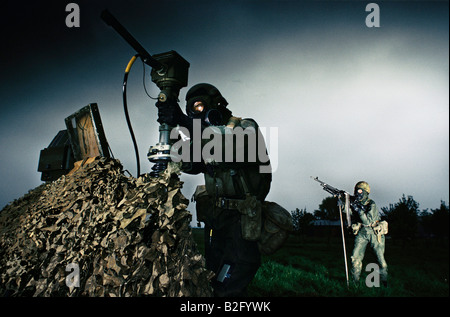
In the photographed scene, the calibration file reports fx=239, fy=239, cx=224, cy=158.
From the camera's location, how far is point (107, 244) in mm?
1375

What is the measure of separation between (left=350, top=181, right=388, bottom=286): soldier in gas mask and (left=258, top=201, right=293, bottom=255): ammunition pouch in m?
4.05

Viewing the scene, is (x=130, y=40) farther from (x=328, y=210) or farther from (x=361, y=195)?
(x=328, y=210)

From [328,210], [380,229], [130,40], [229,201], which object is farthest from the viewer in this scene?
[328,210]

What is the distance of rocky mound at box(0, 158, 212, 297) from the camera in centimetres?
132

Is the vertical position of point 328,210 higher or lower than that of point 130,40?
lower

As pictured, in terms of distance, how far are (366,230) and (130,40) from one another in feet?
21.3

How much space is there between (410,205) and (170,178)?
27.8 meters

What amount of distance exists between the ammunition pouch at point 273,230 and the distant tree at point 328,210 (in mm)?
30053

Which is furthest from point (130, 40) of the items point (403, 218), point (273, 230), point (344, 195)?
point (403, 218)

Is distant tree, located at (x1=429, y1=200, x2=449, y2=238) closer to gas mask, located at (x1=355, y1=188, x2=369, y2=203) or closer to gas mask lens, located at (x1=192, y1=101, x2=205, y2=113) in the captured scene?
gas mask, located at (x1=355, y1=188, x2=369, y2=203)

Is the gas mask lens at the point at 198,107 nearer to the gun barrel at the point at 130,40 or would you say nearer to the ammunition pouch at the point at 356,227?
the gun barrel at the point at 130,40

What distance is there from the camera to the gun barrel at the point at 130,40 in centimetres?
226

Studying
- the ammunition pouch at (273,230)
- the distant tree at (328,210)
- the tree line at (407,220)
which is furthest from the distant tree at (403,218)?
the ammunition pouch at (273,230)

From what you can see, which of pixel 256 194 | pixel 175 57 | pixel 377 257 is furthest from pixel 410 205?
pixel 175 57
